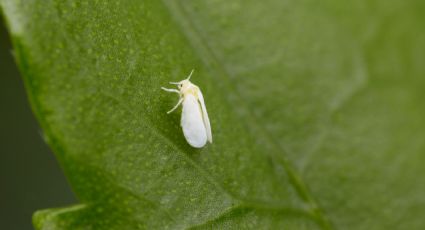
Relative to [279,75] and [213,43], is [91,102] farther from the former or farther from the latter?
[279,75]

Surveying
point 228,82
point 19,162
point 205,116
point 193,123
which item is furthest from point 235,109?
point 19,162

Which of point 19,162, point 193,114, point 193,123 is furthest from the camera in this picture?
point 19,162

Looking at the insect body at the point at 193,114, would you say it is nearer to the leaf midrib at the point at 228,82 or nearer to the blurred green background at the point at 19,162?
the leaf midrib at the point at 228,82

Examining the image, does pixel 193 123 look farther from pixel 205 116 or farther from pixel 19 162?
pixel 19 162

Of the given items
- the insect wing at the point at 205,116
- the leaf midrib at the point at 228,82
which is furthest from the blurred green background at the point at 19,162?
the insect wing at the point at 205,116

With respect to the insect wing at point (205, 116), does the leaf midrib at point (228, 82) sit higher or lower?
higher

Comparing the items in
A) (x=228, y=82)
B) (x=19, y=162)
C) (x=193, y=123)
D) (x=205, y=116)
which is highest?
(x=228, y=82)

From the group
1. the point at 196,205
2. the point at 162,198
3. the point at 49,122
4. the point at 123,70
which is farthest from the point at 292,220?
the point at 49,122
